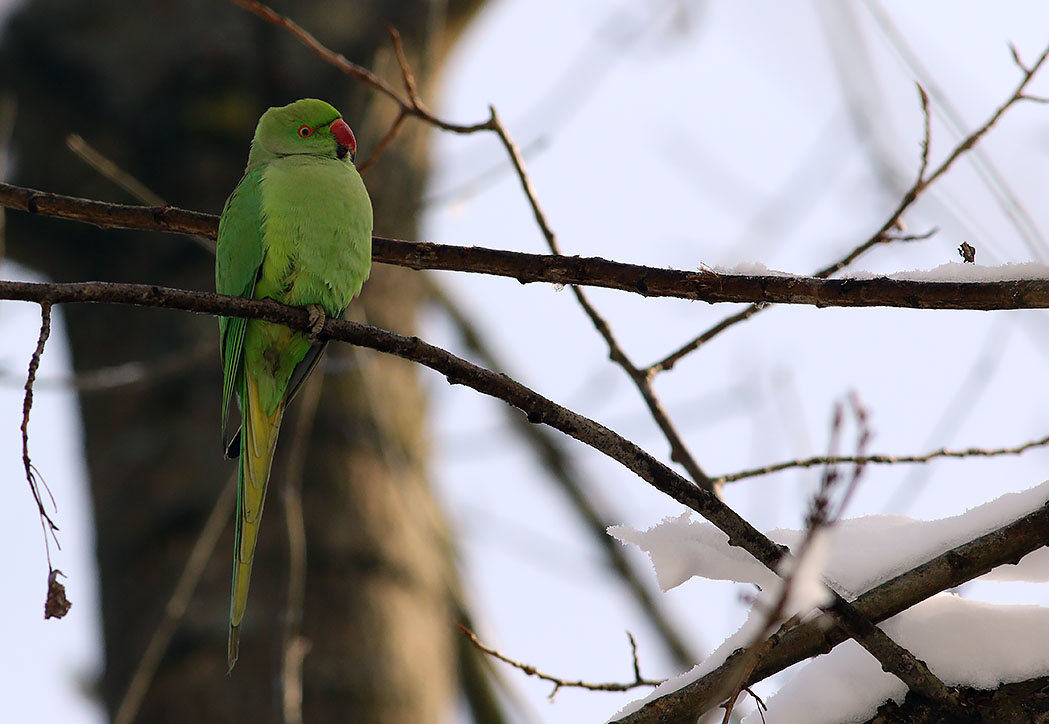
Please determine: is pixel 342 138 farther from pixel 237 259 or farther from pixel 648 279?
pixel 648 279

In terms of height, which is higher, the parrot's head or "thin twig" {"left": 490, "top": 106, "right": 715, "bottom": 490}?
the parrot's head

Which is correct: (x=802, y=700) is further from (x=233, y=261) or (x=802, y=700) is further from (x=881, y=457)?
(x=233, y=261)

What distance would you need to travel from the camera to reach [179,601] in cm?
301

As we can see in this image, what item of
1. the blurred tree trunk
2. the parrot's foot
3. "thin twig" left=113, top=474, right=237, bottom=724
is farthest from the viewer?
the blurred tree trunk

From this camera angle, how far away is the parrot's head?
116 inches

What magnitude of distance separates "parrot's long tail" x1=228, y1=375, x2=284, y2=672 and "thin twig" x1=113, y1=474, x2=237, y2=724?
0.50 metres

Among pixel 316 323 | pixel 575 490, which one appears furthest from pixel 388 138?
pixel 575 490

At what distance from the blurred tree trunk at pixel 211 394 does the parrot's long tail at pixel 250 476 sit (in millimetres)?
748

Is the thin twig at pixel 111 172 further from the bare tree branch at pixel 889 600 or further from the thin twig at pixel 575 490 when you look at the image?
the thin twig at pixel 575 490

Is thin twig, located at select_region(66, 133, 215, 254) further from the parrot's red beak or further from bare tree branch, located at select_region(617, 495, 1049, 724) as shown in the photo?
bare tree branch, located at select_region(617, 495, 1049, 724)

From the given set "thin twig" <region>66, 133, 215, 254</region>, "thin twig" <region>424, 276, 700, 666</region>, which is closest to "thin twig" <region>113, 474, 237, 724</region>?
"thin twig" <region>66, 133, 215, 254</region>

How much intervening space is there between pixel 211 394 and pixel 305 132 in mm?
1339

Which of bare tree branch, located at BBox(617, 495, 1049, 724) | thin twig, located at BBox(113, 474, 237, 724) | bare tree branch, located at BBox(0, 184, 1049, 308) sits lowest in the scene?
bare tree branch, located at BBox(617, 495, 1049, 724)

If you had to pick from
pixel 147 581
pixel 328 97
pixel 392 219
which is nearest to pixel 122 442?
pixel 147 581
